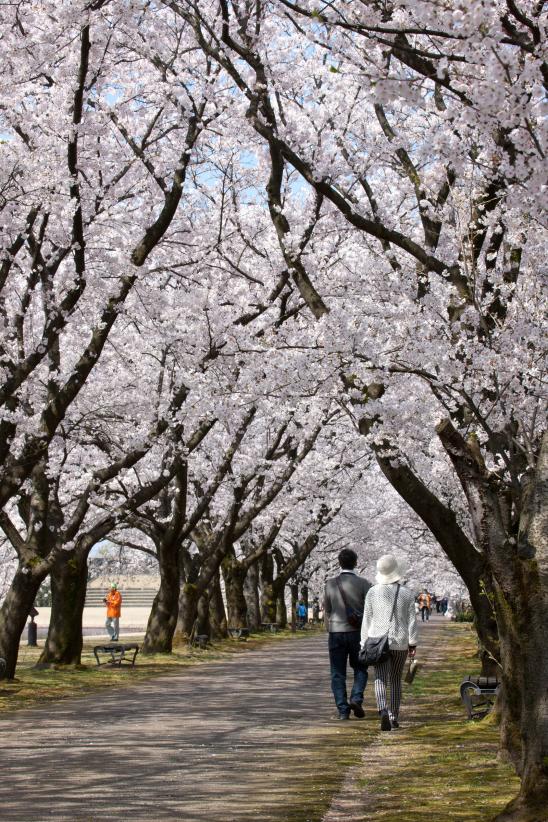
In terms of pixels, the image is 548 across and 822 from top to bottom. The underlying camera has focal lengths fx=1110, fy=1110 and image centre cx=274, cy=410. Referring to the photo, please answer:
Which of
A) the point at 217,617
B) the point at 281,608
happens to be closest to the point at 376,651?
the point at 217,617

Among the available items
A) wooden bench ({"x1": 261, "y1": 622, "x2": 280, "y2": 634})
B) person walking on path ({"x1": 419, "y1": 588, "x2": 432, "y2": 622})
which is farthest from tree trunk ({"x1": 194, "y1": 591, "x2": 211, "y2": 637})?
person walking on path ({"x1": 419, "y1": 588, "x2": 432, "y2": 622})

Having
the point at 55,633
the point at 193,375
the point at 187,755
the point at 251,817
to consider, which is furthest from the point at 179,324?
the point at 251,817

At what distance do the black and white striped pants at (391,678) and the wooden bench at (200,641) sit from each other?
1858cm

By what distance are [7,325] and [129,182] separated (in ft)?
11.1

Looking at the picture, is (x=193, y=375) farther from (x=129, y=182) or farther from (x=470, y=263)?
(x=470, y=263)

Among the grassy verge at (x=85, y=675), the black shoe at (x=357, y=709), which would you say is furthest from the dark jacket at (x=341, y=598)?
the grassy verge at (x=85, y=675)

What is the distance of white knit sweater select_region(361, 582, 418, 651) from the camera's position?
36.4 feet

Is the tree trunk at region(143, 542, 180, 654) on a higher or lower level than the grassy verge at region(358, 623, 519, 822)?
higher

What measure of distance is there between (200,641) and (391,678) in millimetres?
19482

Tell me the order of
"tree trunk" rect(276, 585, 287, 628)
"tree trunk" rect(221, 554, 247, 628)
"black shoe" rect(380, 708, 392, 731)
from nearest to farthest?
"black shoe" rect(380, 708, 392, 731) < "tree trunk" rect(221, 554, 247, 628) < "tree trunk" rect(276, 585, 287, 628)

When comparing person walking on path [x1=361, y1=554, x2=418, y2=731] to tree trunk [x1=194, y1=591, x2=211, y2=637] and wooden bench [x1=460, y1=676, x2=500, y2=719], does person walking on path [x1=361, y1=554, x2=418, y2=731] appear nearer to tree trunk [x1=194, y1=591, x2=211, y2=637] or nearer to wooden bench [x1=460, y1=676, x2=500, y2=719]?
wooden bench [x1=460, y1=676, x2=500, y2=719]

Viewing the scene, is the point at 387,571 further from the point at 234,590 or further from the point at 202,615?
the point at 234,590

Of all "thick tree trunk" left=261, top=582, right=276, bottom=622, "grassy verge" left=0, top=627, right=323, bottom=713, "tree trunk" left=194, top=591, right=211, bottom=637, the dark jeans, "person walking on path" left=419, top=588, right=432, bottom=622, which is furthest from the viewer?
"person walking on path" left=419, top=588, right=432, bottom=622

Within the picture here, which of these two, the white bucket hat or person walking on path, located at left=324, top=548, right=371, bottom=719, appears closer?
the white bucket hat
